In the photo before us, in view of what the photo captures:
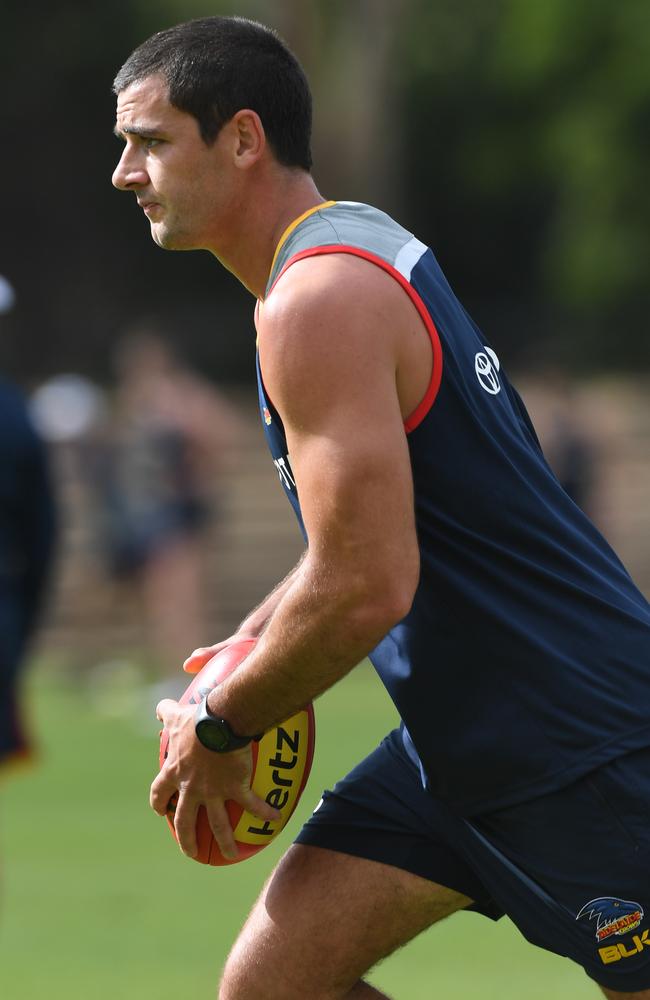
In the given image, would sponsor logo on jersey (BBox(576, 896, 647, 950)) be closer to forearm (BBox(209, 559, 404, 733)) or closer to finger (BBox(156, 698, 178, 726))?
forearm (BBox(209, 559, 404, 733))

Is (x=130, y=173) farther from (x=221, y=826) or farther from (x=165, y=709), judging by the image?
(x=221, y=826)

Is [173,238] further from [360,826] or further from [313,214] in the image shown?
[360,826]

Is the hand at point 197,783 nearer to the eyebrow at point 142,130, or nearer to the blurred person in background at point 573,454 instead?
the eyebrow at point 142,130

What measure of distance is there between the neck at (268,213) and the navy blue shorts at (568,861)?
1286mm

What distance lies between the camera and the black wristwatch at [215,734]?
11.9 ft

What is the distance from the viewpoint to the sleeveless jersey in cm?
361

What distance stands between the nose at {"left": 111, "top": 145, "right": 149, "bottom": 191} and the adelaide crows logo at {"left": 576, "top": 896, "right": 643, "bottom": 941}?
1.78 m

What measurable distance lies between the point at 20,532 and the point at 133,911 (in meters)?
1.74

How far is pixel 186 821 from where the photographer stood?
150 inches

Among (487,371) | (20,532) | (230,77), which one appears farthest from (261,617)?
(20,532)

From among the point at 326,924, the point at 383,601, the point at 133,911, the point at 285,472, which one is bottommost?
the point at 133,911

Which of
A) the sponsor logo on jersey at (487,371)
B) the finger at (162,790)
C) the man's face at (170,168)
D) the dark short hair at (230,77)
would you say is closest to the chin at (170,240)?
the man's face at (170,168)

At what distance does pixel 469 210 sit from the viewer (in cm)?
3556

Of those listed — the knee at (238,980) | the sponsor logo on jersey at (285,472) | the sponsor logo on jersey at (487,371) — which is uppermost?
the sponsor logo on jersey at (487,371)
